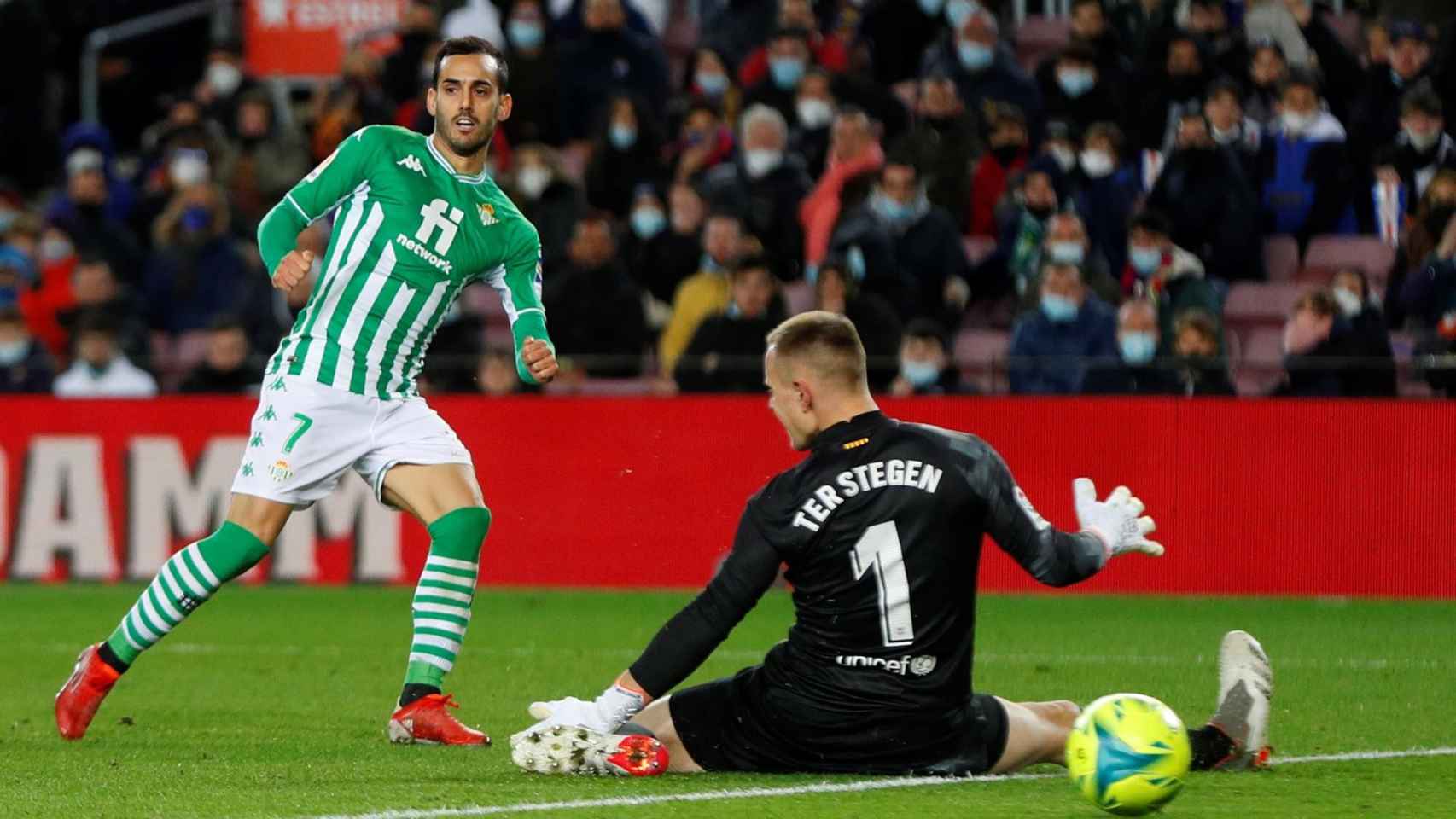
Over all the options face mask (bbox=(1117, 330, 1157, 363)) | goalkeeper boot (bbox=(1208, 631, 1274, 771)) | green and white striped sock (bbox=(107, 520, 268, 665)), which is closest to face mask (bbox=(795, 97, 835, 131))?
face mask (bbox=(1117, 330, 1157, 363))

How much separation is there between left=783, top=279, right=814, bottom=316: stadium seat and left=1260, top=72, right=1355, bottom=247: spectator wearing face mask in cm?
308

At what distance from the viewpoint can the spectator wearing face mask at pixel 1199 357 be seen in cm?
1444

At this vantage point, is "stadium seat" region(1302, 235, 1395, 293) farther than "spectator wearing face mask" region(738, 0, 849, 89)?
No

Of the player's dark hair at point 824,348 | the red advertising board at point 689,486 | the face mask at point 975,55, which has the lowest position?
the red advertising board at point 689,486

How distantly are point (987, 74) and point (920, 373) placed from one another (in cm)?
389

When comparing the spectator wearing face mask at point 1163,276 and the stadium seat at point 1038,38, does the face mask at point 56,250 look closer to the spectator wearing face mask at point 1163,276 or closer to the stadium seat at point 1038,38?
the stadium seat at point 1038,38

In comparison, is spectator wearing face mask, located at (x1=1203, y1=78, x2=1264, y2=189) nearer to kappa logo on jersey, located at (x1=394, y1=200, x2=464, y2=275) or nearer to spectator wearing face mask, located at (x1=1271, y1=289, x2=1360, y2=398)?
spectator wearing face mask, located at (x1=1271, y1=289, x2=1360, y2=398)

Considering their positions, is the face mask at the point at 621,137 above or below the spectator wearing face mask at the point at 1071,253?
above

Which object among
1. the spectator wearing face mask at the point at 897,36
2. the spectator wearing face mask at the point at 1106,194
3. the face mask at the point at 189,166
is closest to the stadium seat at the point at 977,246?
the spectator wearing face mask at the point at 1106,194

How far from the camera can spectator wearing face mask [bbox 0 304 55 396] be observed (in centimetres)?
1631

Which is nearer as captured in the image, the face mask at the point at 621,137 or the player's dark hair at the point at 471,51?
the player's dark hair at the point at 471,51

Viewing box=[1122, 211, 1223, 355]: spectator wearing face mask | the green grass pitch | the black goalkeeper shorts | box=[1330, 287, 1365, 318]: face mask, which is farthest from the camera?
box=[1122, 211, 1223, 355]: spectator wearing face mask

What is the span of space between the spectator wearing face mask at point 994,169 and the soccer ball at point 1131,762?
11.2m

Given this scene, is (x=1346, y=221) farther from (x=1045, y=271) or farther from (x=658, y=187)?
(x=658, y=187)
